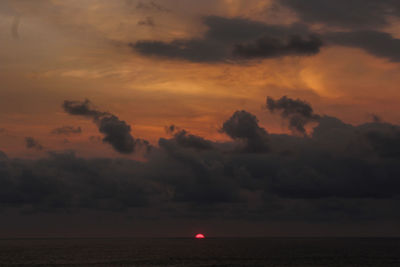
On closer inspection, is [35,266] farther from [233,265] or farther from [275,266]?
[275,266]

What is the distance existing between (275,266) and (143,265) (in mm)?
44364

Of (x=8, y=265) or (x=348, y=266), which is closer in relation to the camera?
(x=348, y=266)

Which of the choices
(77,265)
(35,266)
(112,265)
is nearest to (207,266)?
(112,265)

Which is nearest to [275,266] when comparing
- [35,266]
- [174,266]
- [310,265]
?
[310,265]

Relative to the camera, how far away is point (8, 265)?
168 metres

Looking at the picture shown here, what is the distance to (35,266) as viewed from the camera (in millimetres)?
160500

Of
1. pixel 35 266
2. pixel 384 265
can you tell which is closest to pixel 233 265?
pixel 384 265

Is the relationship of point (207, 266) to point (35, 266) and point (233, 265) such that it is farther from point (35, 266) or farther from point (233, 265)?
point (35, 266)

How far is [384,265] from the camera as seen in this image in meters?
164

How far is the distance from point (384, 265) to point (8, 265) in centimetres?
13273

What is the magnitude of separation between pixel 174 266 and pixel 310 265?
45798 millimetres

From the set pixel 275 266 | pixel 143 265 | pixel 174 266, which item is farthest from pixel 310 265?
pixel 143 265

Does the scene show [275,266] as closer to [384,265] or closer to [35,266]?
[384,265]

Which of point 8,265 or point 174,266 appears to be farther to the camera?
point 8,265
